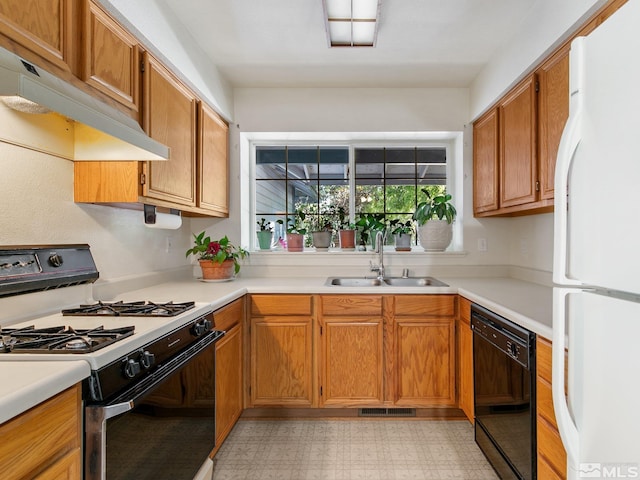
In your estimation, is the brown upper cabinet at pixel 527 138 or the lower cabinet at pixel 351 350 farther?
the lower cabinet at pixel 351 350

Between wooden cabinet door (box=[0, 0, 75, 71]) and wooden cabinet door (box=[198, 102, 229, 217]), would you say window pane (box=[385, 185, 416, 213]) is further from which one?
wooden cabinet door (box=[0, 0, 75, 71])

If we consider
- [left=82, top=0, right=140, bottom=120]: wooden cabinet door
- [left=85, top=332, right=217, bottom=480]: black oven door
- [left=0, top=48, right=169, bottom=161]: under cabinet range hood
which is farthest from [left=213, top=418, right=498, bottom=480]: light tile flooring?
[left=82, top=0, right=140, bottom=120]: wooden cabinet door

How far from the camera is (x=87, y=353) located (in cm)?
99

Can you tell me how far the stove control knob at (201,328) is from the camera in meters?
1.56

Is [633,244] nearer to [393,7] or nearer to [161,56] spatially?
[393,7]

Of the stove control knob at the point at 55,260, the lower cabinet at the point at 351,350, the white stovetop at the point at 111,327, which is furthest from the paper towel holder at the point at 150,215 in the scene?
the lower cabinet at the point at 351,350

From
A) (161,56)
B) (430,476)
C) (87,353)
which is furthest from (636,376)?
(161,56)

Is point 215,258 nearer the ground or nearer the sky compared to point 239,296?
nearer the sky

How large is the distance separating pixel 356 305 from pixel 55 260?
62.9 inches

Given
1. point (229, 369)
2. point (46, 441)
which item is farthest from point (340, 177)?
Answer: point (46, 441)

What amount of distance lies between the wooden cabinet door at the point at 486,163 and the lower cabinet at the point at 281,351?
1.43 m

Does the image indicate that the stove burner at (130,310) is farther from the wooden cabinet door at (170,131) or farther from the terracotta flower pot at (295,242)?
Answer: the terracotta flower pot at (295,242)

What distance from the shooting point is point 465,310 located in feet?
7.36

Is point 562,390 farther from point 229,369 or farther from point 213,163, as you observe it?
point 213,163
